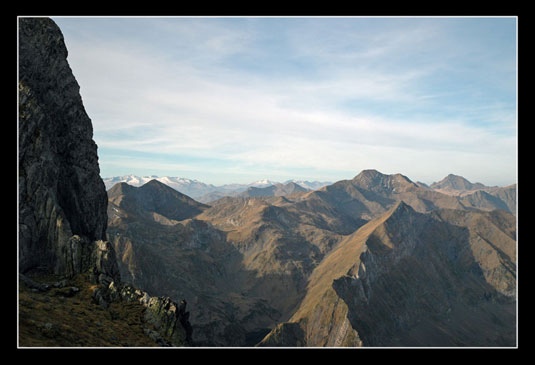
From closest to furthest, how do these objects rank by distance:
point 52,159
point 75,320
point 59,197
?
point 75,320, point 52,159, point 59,197

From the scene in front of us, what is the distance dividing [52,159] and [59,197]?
26.2 feet

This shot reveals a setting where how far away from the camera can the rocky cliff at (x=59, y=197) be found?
142 ft

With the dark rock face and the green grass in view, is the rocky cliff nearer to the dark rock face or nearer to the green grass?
the dark rock face

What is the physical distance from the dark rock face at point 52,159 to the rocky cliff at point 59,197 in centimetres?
15

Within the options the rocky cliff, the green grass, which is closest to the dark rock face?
the rocky cliff

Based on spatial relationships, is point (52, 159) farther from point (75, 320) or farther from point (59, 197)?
point (75, 320)

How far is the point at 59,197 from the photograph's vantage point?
58219 millimetres

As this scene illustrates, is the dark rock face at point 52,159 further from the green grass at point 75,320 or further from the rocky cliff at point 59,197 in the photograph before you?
the green grass at point 75,320

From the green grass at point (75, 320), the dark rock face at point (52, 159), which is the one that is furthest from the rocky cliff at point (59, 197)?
the green grass at point (75, 320)

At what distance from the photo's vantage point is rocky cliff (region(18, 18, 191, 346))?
43.3 metres

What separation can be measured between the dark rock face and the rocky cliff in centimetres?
15

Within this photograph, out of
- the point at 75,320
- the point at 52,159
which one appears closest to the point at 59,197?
the point at 52,159
